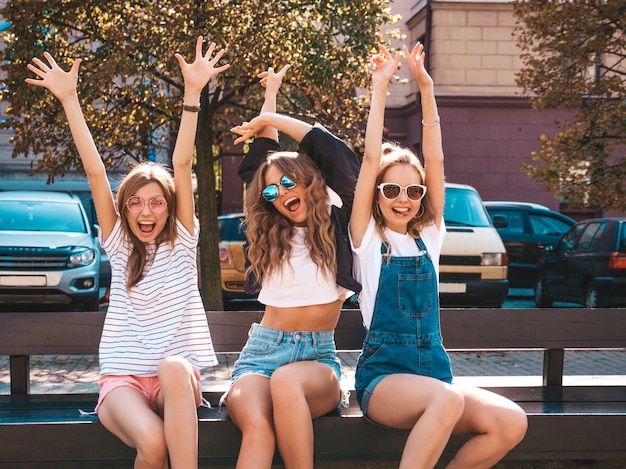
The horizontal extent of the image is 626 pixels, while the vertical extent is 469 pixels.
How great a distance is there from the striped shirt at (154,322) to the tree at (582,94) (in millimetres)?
9282

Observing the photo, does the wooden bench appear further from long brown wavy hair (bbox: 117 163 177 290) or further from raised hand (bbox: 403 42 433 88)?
raised hand (bbox: 403 42 433 88)

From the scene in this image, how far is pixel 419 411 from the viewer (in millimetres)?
3758

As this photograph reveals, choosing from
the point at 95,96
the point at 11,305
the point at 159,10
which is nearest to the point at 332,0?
the point at 159,10

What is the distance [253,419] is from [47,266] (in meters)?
8.34

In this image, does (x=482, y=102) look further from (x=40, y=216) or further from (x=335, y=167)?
(x=335, y=167)

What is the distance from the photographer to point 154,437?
3.64 meters

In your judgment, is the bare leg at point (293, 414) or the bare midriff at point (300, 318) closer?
the bare leg at point (293, 414)

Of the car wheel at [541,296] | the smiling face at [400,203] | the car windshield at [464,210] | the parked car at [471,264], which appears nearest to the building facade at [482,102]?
the car wheel at [541,296]

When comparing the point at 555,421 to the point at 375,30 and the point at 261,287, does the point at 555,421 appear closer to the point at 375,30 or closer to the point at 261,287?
the point at 261,287

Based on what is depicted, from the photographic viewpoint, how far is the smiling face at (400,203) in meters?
4.14

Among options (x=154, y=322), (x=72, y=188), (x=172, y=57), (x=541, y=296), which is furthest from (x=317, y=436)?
(x=72, y=188)

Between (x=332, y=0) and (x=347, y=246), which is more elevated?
(x=332, y=0)

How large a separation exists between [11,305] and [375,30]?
5981 millimetres

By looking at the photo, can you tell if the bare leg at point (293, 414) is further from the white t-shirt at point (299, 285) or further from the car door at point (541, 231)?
the car door at point (541, 231)
